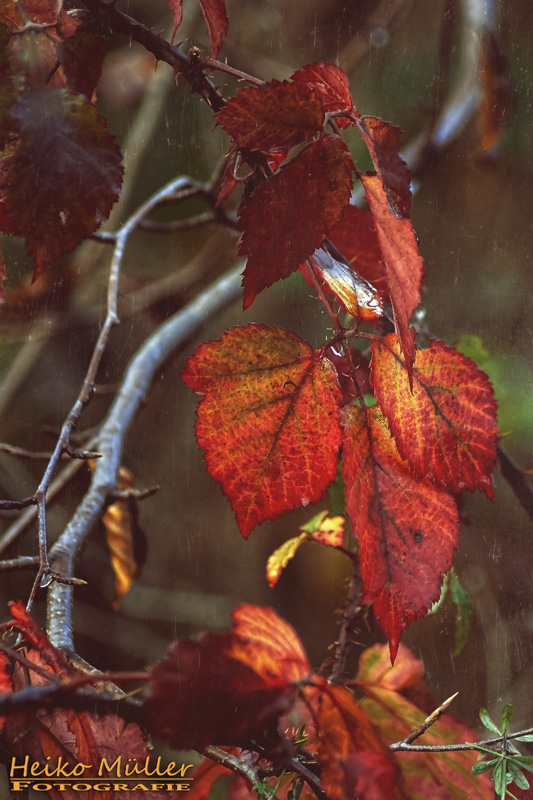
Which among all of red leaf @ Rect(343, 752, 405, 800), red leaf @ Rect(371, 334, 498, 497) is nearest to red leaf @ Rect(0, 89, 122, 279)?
red leaf @ Rect(371, 334, 498, 497)

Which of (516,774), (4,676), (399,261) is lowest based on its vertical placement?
(516,774)

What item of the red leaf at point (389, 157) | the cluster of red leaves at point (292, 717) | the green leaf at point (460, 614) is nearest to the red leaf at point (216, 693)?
the cluster of red leaves at point (292, 717)

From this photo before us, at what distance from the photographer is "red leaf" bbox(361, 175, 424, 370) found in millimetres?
216

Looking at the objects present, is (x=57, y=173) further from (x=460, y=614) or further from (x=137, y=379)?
(x=460, y=614)

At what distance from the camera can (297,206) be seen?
0.73ft

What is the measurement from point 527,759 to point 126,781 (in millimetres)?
184

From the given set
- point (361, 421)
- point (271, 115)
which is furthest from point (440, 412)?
point (271, 115)

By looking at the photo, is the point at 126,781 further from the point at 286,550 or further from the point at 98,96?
the point at 98,96

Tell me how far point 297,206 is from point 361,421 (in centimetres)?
10

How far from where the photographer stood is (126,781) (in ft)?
0.93

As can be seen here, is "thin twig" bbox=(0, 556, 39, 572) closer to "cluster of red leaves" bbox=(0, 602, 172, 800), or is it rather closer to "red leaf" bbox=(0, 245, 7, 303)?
"cluster of red leaves" bbox=(0, 602, 172, 800)

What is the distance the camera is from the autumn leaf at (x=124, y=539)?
0.33 meters

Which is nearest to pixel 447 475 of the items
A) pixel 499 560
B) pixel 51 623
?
pixel 499 560

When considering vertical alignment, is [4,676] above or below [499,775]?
above
